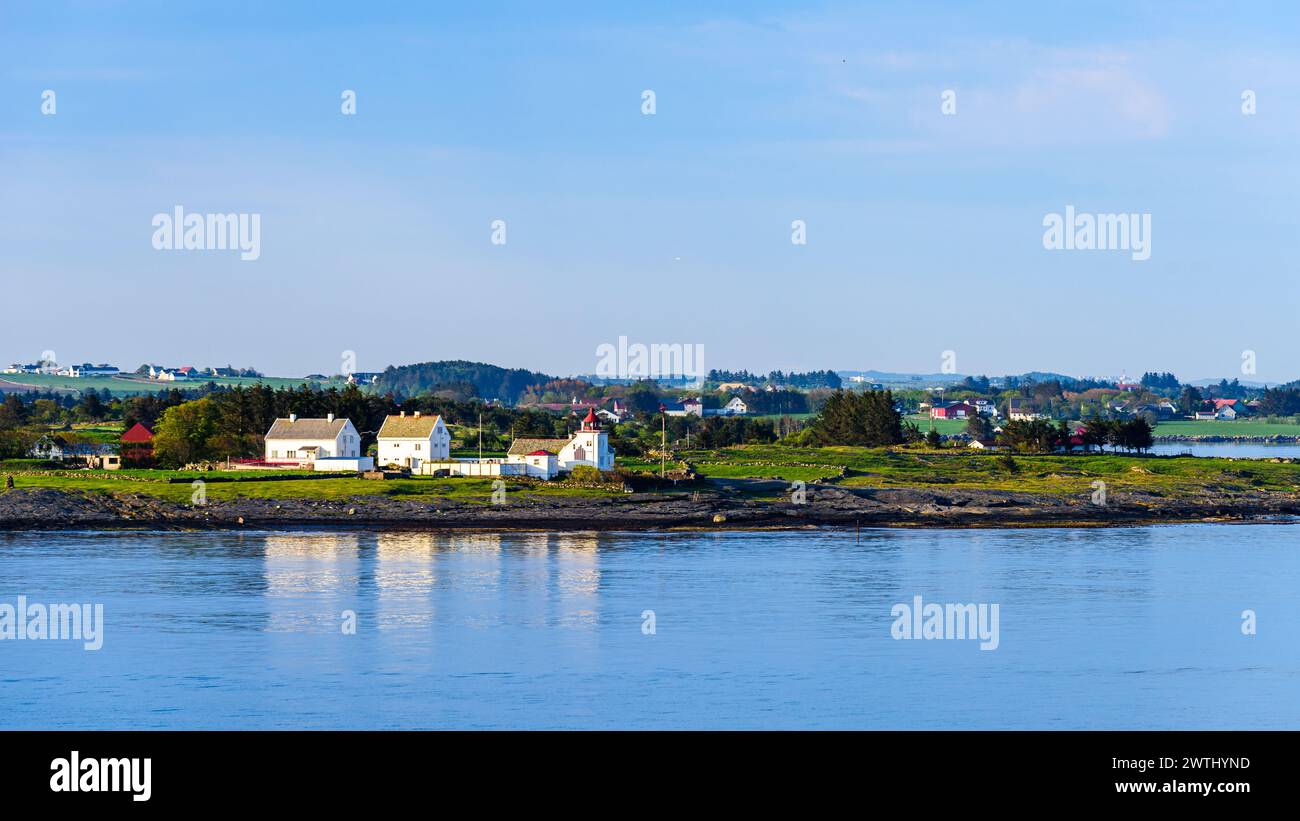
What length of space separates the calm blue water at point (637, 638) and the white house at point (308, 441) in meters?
23.6

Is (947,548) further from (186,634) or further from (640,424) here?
(640,424)

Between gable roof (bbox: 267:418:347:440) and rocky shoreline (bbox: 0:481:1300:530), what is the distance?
557 inches

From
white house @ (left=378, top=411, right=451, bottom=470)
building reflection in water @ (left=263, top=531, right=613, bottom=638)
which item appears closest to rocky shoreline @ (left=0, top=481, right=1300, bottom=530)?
building reflection in water @ (left=263, top=531, right=613, bottom=638)

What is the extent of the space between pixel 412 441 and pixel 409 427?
971 millimetres

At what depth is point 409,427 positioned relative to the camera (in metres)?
96.0

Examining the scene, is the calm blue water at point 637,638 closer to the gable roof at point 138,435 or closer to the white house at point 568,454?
the white house at point 568,454

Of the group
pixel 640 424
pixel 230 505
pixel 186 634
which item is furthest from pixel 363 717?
pixel 640 424

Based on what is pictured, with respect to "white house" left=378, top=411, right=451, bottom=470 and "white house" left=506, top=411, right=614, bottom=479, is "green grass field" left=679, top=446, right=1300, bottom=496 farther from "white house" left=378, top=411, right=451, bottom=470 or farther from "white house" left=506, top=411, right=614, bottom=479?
"white house" left=378, top=411, right=451, bottom=470

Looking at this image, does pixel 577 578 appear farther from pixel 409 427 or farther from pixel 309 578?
pixel 409 427

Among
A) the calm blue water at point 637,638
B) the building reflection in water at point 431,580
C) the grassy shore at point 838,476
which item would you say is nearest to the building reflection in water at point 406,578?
the building reflection in water at point 431,580

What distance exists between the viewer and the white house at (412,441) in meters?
95.2

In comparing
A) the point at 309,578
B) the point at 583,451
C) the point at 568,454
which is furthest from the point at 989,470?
the point at 309,578
